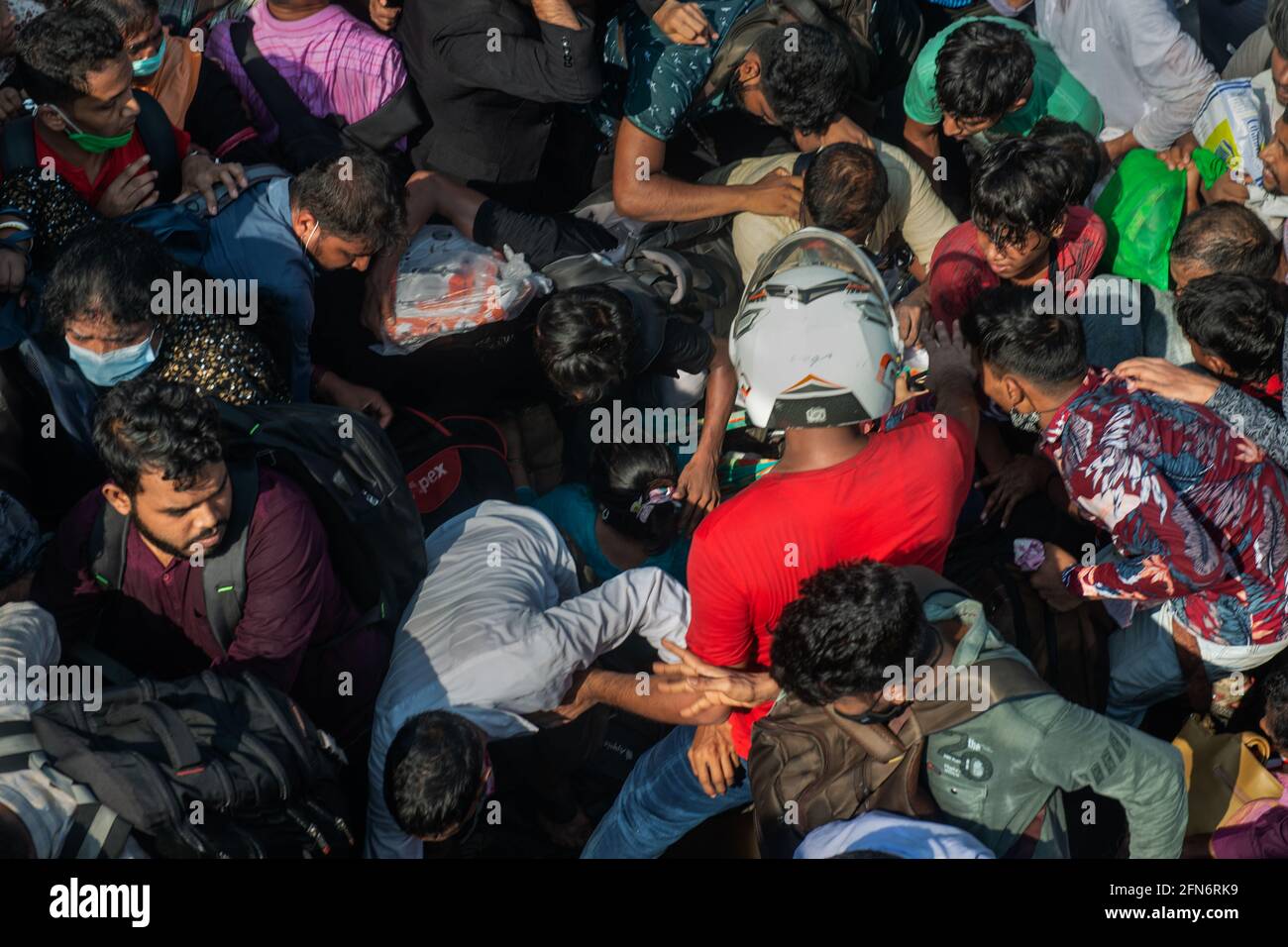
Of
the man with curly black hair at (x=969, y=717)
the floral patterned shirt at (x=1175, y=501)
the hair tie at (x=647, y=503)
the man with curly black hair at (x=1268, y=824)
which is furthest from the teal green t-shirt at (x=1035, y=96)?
the man with curly black hair at (x=969, y=717)

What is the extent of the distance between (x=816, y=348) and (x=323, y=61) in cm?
260

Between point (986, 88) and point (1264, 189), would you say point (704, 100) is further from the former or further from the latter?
point (1264, 189)

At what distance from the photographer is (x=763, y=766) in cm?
340

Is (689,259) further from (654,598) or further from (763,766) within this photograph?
(763,766)

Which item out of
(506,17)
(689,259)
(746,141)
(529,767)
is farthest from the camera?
(746,141)

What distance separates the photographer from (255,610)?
346 cm

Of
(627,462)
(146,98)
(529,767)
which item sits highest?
(146,98)

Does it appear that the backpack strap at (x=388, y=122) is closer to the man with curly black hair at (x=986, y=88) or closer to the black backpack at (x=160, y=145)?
Result: the black backpack at (x=160, y=145)

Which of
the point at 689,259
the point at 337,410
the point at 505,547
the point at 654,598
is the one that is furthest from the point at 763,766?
the point at 689,259

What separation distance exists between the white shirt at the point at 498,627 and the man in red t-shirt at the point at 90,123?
1.53 meters

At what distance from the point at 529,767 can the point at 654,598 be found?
80cm

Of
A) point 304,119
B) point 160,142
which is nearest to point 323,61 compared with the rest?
point 304,119

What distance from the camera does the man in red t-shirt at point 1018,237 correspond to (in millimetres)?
4184

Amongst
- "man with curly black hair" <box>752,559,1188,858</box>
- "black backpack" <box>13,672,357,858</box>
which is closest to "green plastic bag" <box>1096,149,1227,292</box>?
"man with curly black hair" <box>752,559,1188,858</box>
